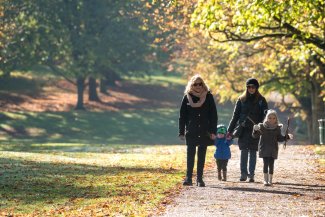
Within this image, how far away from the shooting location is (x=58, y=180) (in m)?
18.2

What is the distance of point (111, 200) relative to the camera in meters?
14.3

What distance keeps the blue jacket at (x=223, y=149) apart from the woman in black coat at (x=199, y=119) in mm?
1281

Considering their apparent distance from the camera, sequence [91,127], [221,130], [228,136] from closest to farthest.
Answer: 1. [228,136]
2. [221,130]
3. [91,127]

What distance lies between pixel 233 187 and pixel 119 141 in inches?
1313

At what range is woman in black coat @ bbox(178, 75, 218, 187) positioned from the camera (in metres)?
16.1

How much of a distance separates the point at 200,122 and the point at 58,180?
3.64 meters

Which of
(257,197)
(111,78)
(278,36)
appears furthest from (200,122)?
(111,78)

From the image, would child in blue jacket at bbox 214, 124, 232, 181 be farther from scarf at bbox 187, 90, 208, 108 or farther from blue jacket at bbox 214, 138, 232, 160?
scarf at bbox 187, 90, 208, 108

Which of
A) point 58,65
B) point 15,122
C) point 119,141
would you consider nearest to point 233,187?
point 119,141

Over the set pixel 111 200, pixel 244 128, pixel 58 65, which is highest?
pixel 58 65

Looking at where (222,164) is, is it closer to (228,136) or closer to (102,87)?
(228,136)

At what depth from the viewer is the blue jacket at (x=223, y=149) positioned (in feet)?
57.6

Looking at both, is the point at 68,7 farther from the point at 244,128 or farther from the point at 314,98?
the point at 244,128

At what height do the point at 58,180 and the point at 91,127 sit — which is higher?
the point at 91,127
